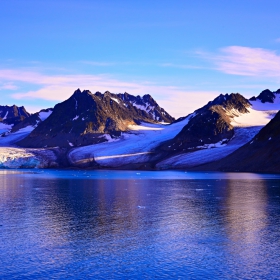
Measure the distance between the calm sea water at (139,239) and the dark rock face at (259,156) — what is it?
83391 millimetres

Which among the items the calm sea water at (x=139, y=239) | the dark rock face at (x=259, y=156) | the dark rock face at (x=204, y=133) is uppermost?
the dark rock face at (x=204, y=133)

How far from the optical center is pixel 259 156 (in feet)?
450

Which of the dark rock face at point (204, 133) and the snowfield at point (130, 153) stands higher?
the dark rock face at point (204, 133)

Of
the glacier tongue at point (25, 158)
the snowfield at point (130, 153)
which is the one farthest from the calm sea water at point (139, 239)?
the glacier tongue at point (25, 158)

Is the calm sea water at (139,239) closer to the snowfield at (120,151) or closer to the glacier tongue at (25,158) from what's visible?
the glacier tongue at (25,158)

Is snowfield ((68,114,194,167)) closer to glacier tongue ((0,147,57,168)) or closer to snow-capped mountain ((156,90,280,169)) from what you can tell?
glacier tongue ((0,147,57,168))

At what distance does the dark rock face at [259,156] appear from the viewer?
432 ft

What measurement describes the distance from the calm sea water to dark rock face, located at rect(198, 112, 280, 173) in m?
83.4

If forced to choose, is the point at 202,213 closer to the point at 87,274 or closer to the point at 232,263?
the point at 232,263

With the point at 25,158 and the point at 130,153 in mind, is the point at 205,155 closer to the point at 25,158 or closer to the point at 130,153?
the point at 130,153

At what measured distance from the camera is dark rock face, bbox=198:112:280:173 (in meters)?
132

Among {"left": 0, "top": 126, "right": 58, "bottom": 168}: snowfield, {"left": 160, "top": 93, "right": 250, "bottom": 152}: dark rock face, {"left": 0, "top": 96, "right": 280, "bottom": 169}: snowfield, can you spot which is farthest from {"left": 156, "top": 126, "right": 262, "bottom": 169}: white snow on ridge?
{"left": 0, "top": 126, "right": 58, "bottom": 168}: snowfield

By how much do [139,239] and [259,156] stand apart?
11201 centimetres

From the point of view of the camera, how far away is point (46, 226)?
34.7 meters
